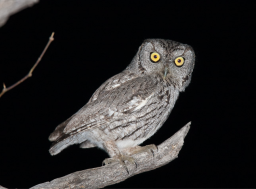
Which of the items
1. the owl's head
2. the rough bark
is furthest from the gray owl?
the rough bark

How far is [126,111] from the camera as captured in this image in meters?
2.09

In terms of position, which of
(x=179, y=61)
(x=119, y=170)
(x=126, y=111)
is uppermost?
(x=179, y=61)

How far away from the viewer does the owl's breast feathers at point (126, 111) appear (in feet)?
6.82

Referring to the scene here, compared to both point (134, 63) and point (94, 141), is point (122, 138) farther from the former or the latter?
point (134, 63)

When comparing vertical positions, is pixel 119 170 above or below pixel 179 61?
below

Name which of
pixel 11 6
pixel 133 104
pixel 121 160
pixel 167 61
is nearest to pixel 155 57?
pixel 167 61

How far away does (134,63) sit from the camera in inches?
92.4

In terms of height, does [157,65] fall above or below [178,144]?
above

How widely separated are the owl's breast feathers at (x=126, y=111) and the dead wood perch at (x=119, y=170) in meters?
0.16

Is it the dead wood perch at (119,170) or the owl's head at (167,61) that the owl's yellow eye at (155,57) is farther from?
the dead wood perch at (119,170)

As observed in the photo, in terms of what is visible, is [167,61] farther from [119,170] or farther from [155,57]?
[119,170]

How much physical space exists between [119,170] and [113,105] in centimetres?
44

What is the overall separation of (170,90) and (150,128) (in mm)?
317

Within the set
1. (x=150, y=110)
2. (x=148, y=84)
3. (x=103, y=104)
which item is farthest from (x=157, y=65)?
(x=103, y=104)
